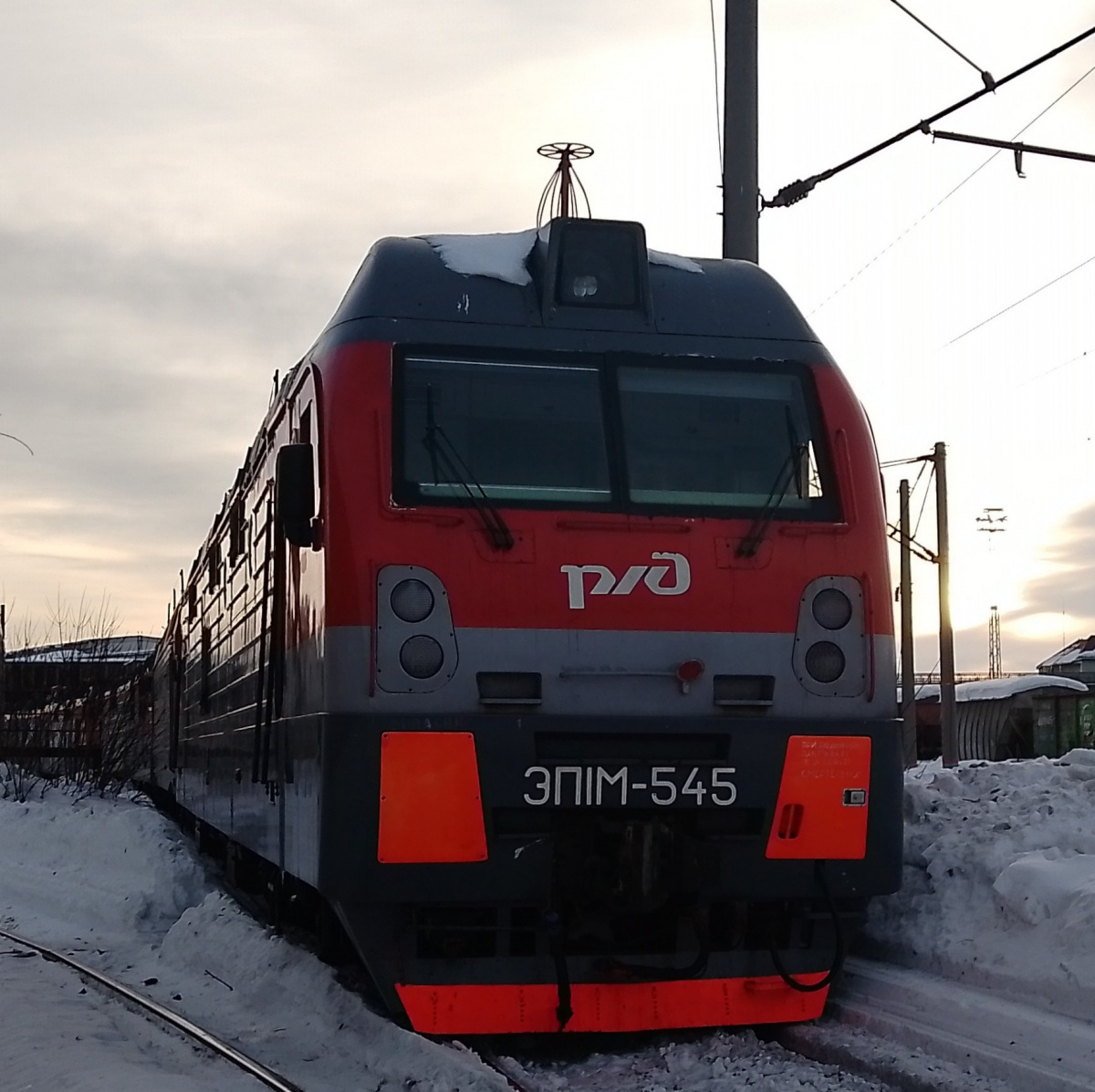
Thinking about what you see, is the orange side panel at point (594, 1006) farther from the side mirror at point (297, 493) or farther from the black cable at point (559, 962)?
the side mirror at point (297, 493)

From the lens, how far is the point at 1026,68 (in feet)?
31.6

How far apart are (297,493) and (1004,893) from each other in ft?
11.1

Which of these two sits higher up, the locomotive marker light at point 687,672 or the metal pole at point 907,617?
the metal pole at point 907,617

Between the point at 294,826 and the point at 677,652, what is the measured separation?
178 cm

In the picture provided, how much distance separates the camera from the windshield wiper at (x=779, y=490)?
20.5ft

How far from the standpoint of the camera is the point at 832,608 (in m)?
6.29

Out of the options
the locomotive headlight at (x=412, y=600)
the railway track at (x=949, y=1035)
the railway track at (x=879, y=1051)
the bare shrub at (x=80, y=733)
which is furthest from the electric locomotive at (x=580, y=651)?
the bare shrub at (x=80, y=733)

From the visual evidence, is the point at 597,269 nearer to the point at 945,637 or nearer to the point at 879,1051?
the point at 879,1051

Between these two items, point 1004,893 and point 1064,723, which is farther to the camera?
point 1064,723

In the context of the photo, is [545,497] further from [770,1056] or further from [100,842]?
[100,842]

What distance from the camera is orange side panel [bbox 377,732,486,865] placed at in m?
5.76

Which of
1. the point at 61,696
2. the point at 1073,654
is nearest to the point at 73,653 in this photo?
the point at 61,696

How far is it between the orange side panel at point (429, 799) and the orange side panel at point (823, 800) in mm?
1198

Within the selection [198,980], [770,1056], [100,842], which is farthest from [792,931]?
[100,842]
